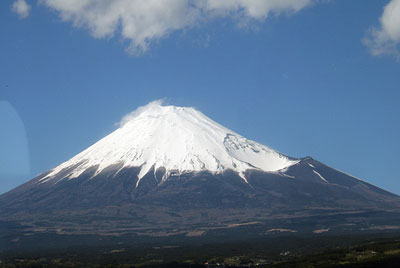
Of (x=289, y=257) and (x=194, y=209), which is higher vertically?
(x=194, y=209)

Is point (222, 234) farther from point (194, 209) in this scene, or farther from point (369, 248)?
point (369, 248)

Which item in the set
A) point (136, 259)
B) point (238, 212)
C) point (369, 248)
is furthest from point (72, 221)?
point (369, 248)

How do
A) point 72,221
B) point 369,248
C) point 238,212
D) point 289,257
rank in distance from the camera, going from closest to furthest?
point 369,248 < point 289,257 < point 72,221 < point 238,212

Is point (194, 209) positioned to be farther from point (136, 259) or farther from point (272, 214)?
point (136, 259)

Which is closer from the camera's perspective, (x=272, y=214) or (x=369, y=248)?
(x=369, y=248)

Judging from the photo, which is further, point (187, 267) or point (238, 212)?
point (238, 212)

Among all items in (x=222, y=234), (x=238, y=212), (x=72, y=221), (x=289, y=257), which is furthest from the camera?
(x=238, y=212)

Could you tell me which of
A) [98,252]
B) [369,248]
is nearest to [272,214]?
[98,252]
